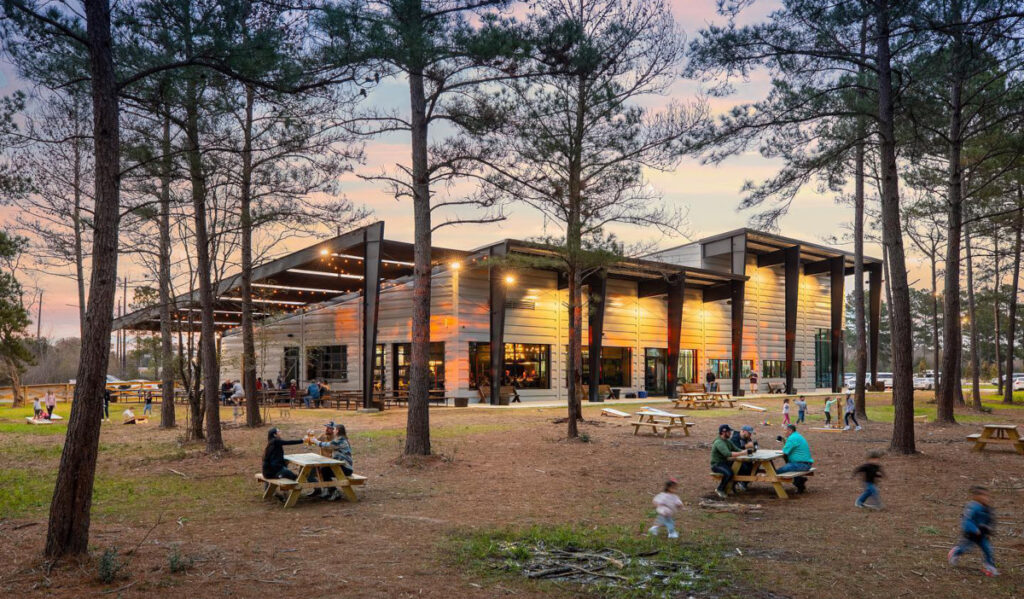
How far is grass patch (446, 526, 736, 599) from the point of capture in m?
5.64

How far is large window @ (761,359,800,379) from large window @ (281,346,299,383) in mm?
26229

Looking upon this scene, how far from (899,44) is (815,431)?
33.8 ft

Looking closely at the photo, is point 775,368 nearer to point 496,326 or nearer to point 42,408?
point 496,326

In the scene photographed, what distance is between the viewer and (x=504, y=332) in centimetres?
2883

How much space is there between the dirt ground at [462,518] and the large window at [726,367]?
70.8ft

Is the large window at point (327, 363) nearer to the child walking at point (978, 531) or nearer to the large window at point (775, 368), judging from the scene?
the large window at point (775, 368)

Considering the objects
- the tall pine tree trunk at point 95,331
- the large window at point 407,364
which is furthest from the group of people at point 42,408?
the tall pine tree trunk at point 95,331

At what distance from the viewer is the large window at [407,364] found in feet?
96.1

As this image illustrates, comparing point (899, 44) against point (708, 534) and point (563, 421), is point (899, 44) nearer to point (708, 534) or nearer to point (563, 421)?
point (708, 534)

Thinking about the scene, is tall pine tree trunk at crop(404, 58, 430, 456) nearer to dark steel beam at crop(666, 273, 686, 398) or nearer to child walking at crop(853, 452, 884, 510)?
Answer: child walking at crop(853, 452, 884, 510)

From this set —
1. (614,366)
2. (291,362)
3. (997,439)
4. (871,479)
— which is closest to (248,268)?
(871,479)

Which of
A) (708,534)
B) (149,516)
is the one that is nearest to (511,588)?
(708,534)

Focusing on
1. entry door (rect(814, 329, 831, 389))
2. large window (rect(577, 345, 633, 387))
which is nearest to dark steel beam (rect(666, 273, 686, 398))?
large window (rect(577, 345, 633, 387))

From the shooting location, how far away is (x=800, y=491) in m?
9.95
